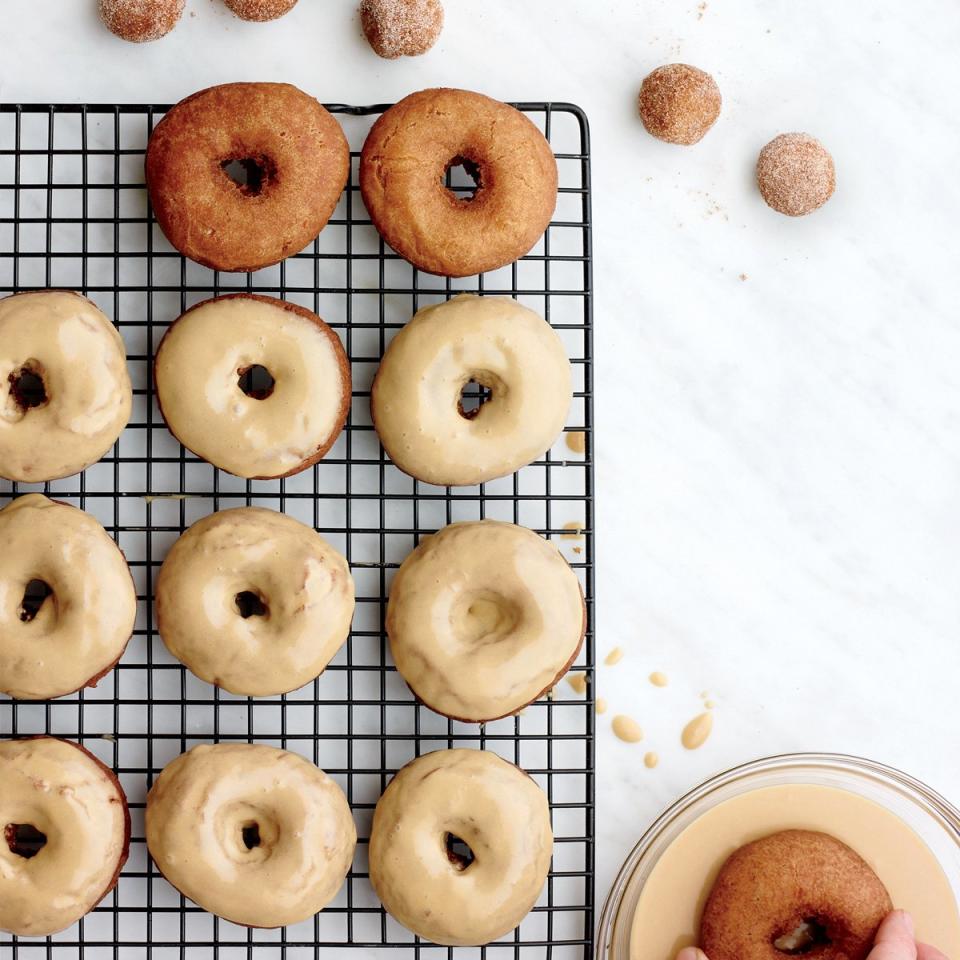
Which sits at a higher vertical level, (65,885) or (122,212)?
(122,212)

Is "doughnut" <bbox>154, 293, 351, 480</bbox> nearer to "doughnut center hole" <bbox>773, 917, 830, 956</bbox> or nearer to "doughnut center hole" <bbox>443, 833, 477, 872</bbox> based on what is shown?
"doughnut center hole" <bbox>443, 833, 477, 872</bbox>

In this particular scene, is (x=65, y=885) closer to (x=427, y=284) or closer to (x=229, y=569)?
(x=229, y=569)

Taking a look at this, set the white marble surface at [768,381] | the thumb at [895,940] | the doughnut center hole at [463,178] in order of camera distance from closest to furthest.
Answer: the thumb at [895,940] < the doughnut center hole at [463,178] < the white marble surface at [768,381]

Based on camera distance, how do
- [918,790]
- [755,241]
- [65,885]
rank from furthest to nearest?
[755,241], [918,790], [65,885]

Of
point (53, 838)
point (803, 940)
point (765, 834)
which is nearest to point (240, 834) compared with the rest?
point (53, 838)

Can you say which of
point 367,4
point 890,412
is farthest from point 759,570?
point 367,4

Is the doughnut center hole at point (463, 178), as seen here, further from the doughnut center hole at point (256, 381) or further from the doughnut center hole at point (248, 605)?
the doughnut center hole at point (248, 605)

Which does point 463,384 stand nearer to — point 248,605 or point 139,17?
point 248,605

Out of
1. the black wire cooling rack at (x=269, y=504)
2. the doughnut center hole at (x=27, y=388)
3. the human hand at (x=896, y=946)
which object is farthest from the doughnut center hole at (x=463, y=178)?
the human hand at (x=896, y=946)
